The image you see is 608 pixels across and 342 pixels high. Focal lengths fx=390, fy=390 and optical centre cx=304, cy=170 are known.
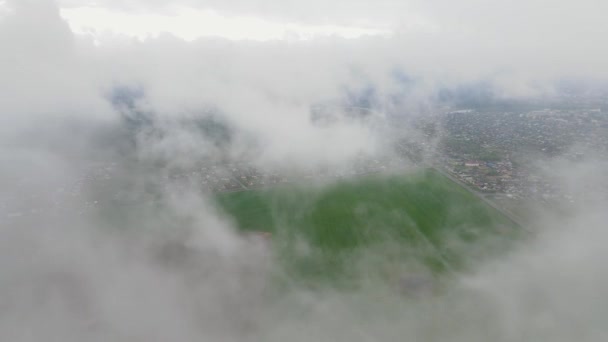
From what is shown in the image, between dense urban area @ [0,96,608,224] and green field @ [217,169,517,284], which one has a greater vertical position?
green field @ [217,169,517,284]

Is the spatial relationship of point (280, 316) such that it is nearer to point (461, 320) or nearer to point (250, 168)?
point (461, 320)

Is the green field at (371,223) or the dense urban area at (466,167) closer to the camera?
the green field at (371,223)

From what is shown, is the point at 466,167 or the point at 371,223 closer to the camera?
the point at 371,223

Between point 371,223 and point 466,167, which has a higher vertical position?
point 371,223

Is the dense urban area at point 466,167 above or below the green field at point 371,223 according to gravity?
below

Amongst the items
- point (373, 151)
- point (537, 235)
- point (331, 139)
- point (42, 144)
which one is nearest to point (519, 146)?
point (373, 151)

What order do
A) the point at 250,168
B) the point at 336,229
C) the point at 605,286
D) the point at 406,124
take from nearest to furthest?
the point at 605,286
the point at 336,229
the point at 250,168
the point at 406,124

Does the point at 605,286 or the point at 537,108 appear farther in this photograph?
the point at 537,108

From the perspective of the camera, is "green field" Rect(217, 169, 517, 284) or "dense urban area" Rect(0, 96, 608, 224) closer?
"green field" Rect(217, 169, 517, 284)
